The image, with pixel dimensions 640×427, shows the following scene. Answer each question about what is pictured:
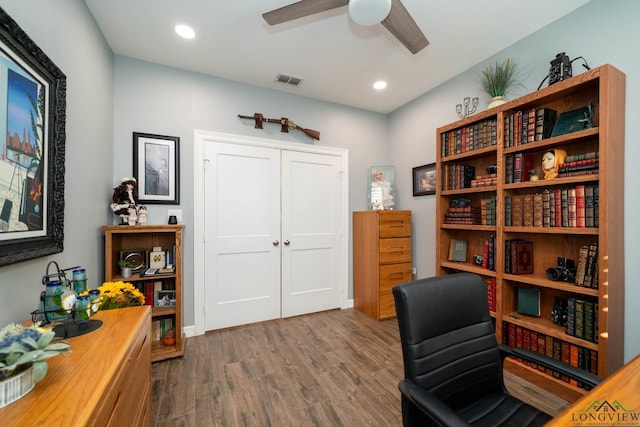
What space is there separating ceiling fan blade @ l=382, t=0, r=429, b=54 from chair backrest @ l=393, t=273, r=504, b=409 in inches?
60.6

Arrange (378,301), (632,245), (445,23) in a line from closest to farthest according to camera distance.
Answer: (632,245), (445,23), (378,301)

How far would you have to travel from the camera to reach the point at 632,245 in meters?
1.69

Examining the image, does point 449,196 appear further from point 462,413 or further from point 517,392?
point 462,413

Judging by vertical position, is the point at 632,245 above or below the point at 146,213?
below

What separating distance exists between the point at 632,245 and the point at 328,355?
2307mm

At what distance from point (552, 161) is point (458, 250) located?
112cm

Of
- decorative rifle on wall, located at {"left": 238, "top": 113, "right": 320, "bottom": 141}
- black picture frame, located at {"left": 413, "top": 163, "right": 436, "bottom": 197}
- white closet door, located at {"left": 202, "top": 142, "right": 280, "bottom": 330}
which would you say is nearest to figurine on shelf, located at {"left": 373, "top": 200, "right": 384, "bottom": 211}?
black picture frame, located at {"left": 413, "top": 163, "right": 436, "bottom": 197}

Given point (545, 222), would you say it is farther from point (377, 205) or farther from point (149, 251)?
point (149, 251)

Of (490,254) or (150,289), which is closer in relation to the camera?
(490,254)

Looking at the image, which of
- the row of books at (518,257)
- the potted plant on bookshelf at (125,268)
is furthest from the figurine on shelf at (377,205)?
the potted plant on bookshelf at (125,268)

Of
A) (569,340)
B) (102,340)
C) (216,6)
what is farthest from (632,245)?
(216,6)

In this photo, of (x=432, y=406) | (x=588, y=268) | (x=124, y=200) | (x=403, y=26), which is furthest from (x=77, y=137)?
(x=588, y=268)

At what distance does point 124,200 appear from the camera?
234cm

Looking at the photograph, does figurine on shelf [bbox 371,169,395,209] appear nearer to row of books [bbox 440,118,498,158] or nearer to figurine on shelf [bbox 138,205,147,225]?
row of books [bbox 440,118,498,158]
